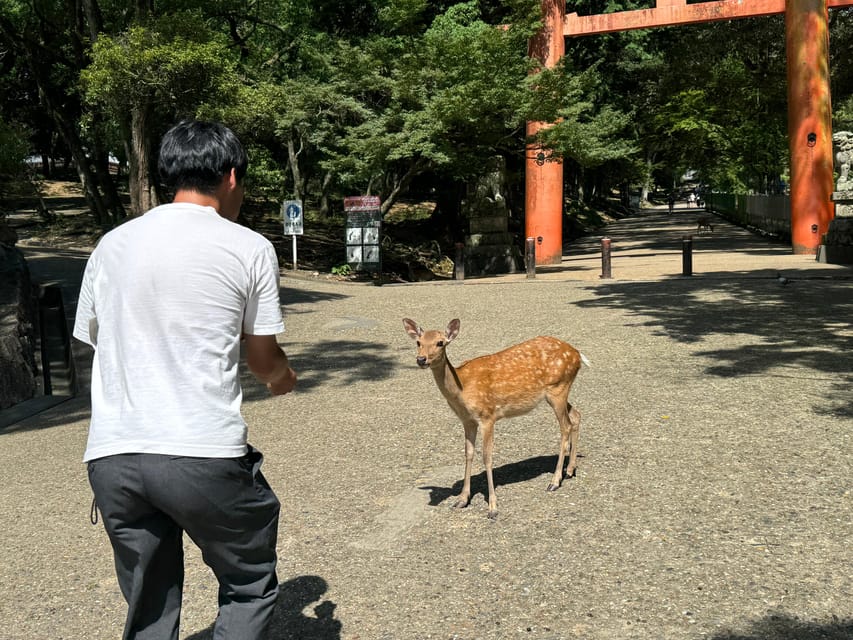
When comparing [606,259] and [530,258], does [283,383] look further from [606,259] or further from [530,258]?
[530,258]

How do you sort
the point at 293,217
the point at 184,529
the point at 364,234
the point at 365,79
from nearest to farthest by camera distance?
the point at 184,529, the point at 293,217, the point at 364,234, the point at 365,79

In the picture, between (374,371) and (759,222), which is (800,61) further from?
(374,371)

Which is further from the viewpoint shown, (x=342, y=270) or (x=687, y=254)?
(x=342, y=270)

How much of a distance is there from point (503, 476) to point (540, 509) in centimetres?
73

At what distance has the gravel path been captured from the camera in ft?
12.7

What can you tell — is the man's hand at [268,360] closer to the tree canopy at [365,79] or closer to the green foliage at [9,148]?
the tree canopy at [365,79]

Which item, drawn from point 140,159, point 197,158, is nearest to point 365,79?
point 140,159

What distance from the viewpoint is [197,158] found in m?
2.53

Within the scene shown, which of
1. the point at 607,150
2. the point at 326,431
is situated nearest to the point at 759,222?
the point at 607,150

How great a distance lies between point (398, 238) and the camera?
31531 mm

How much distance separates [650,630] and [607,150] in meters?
19.8

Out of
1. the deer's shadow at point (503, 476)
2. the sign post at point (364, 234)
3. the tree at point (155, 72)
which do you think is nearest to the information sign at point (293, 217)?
the sign post at point (364, 234)

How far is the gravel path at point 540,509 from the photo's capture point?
3.88 metres

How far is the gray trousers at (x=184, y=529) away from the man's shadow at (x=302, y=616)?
1066 mm
